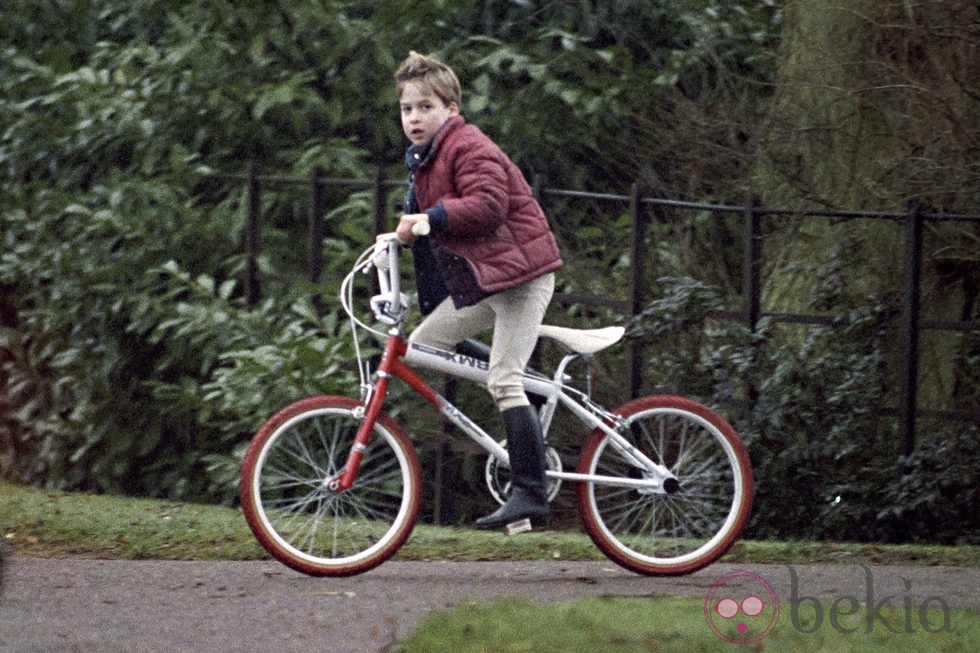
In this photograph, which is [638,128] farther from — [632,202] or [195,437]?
[195,437]

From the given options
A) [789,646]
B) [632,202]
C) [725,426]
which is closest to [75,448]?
[632,202]

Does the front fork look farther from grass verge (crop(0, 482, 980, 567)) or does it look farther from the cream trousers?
grass verge (crop(0, 482, 980, 567))

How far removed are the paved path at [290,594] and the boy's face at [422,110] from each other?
157cm

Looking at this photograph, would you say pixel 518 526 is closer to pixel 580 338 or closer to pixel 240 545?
pixel 580 338

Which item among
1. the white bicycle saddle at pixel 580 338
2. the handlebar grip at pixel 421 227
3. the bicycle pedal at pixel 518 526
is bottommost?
the bicycle pedal at pixel 518 526

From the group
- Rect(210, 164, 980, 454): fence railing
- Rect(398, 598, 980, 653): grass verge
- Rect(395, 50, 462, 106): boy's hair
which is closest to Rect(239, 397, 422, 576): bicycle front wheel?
Rect(398, 598, 980, 653): grass verge

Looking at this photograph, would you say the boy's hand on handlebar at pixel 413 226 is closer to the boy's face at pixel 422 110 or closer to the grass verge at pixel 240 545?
the boy's face at pixel 422 110

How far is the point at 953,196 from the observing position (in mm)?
8508

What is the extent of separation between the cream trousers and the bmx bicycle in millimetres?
107

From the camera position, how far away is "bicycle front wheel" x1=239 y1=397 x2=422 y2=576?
6008 millimetres

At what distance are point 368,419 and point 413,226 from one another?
74cm

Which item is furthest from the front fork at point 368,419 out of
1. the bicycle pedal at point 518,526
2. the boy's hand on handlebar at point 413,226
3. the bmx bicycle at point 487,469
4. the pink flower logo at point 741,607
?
the pink flower logo at point 741,607

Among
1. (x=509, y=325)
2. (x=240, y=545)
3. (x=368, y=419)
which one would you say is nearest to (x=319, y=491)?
(x=368, y=419)

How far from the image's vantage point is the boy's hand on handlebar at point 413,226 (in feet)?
19.0
